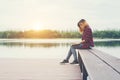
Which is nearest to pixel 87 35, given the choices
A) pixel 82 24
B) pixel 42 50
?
pixel 82 24

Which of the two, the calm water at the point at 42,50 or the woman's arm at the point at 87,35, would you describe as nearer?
the woman's arm at the point at 87,35

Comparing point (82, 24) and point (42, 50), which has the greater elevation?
point (82, 24)

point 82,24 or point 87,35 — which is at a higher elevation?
point 82,24

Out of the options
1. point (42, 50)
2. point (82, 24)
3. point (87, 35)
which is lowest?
point (42, 50)

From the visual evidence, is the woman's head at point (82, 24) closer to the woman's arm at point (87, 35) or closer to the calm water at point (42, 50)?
the woman's arm at point (87, 35)

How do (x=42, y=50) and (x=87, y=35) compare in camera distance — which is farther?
(x=42, y=50)

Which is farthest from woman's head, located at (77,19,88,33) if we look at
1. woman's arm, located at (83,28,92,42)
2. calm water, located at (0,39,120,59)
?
calm water, located at (0,39,120,59)

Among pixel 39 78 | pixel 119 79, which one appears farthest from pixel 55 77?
pixel 119 79

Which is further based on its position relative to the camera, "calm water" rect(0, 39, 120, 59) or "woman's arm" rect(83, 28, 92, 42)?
"calm water" rect(0, 39, 120, 59)

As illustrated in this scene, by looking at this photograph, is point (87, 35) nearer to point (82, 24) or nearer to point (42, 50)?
point (82, 24)

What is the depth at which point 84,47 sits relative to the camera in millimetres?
8859

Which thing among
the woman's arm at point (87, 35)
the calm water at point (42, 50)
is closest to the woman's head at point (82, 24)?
the woman's arm at point (87, 35)

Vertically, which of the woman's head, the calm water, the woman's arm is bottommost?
the calm water

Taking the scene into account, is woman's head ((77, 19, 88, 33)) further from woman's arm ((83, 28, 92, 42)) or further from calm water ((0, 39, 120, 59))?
calm water ((0, 39, 120, 59))
